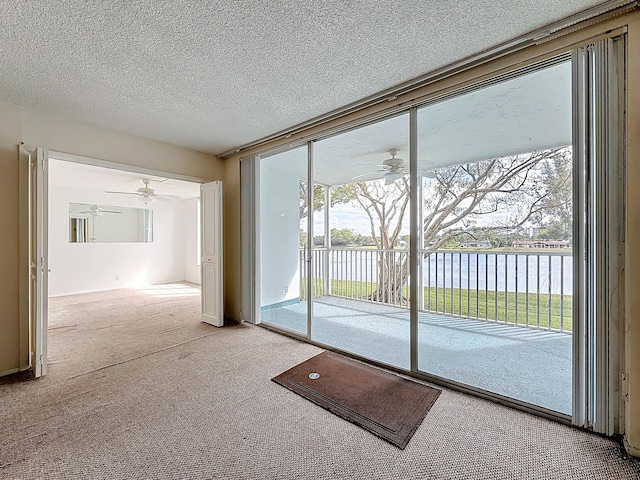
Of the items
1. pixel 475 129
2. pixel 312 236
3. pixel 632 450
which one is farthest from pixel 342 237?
pixel 632 450

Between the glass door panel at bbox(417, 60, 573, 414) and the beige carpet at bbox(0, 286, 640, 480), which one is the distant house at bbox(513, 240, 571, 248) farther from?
the beige carpet at bbox(0, 286, 640, 480)

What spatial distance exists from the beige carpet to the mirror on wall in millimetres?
4942

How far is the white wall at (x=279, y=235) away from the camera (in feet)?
15.1

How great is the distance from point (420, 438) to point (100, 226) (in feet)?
25.8

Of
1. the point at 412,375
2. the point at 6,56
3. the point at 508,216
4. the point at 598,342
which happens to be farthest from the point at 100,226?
the point at 598,342

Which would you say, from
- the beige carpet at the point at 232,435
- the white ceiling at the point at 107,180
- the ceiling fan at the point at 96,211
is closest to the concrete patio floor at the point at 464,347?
the beige carpet at the point at 232,435

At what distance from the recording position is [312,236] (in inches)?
133

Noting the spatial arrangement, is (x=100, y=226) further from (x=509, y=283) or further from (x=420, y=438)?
(x=509, y=283)

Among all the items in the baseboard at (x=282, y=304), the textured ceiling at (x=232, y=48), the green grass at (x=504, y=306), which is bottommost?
the baseboard at (x=282, y=304)

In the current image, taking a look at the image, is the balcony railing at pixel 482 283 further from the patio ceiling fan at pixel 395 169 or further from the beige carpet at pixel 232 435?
the beige carpet at pixel 232 435

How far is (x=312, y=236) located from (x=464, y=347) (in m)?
2.07

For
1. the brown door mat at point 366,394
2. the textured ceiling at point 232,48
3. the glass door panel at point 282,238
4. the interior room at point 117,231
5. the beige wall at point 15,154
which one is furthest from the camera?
the interior room at point 117,231

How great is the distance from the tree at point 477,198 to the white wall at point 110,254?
587 centimetres

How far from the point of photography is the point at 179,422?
1.85 m
